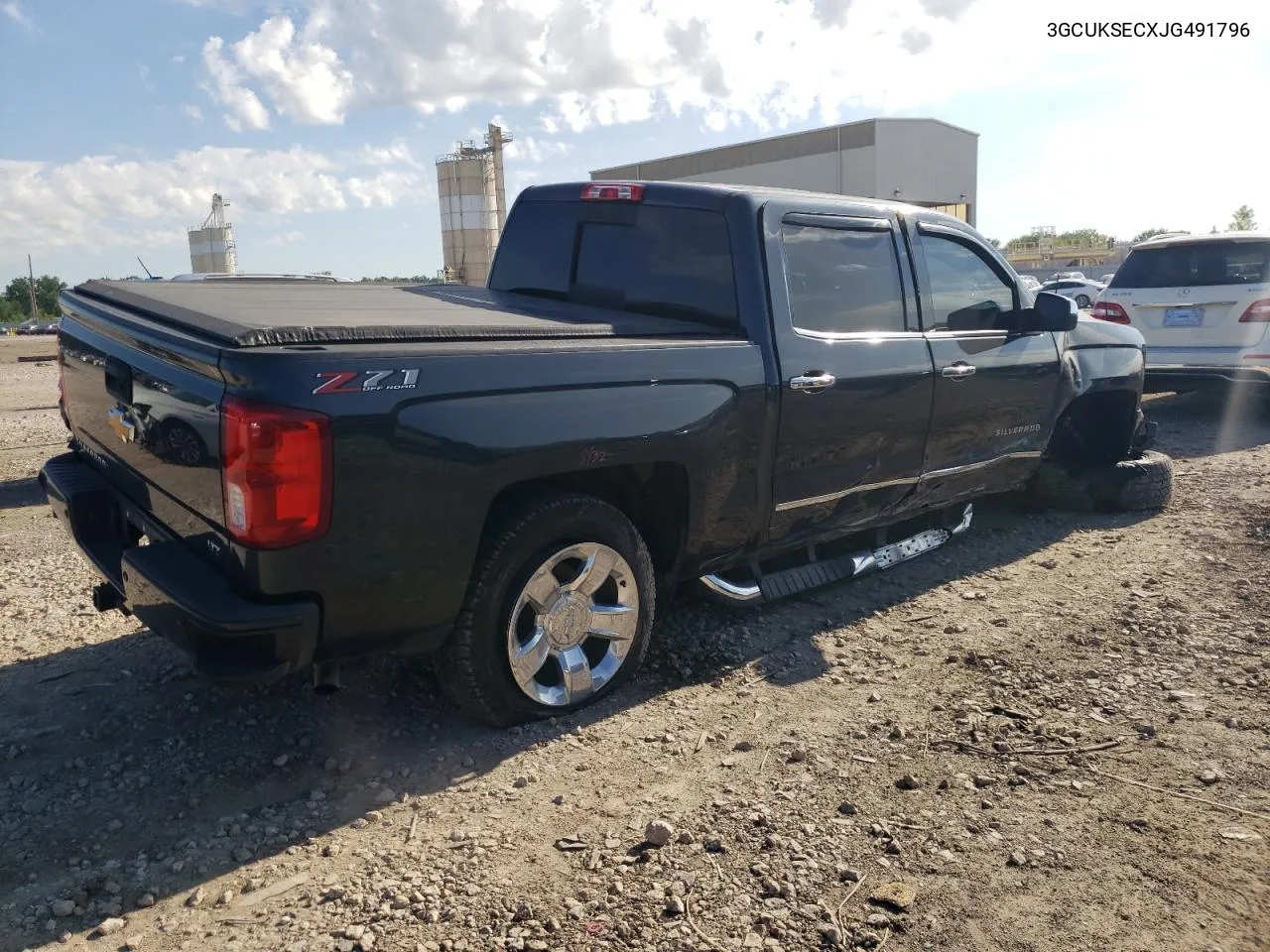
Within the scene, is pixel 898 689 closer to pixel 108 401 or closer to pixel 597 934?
pixel 597 934

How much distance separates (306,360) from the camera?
270cm

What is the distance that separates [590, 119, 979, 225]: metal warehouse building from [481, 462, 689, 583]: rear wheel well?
49769mm

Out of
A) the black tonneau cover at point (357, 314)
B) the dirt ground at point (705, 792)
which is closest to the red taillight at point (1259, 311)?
the dirt ground at point (705, 792)

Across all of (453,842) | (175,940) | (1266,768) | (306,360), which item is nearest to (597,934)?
(453,842)

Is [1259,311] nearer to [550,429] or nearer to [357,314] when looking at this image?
[550,429]

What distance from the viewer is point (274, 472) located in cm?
268

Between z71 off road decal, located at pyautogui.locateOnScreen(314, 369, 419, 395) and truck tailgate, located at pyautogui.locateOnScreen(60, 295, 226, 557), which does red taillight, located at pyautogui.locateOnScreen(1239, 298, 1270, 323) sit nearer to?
z71 off road decal, located at pyautogui.locateOnScreen(314, 369, 419, 395)

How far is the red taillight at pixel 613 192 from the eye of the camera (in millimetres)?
4445

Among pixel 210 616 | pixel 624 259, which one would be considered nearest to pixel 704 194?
pixel 624 259

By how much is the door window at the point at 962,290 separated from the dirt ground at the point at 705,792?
1.42 m

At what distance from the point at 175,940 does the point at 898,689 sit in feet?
8.63

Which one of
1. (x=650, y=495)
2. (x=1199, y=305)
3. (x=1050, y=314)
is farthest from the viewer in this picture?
(x=1199, y=305)

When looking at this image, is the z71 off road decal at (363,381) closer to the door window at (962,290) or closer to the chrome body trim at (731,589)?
the chrome body trim at (731,589)

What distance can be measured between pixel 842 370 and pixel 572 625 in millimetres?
1605
